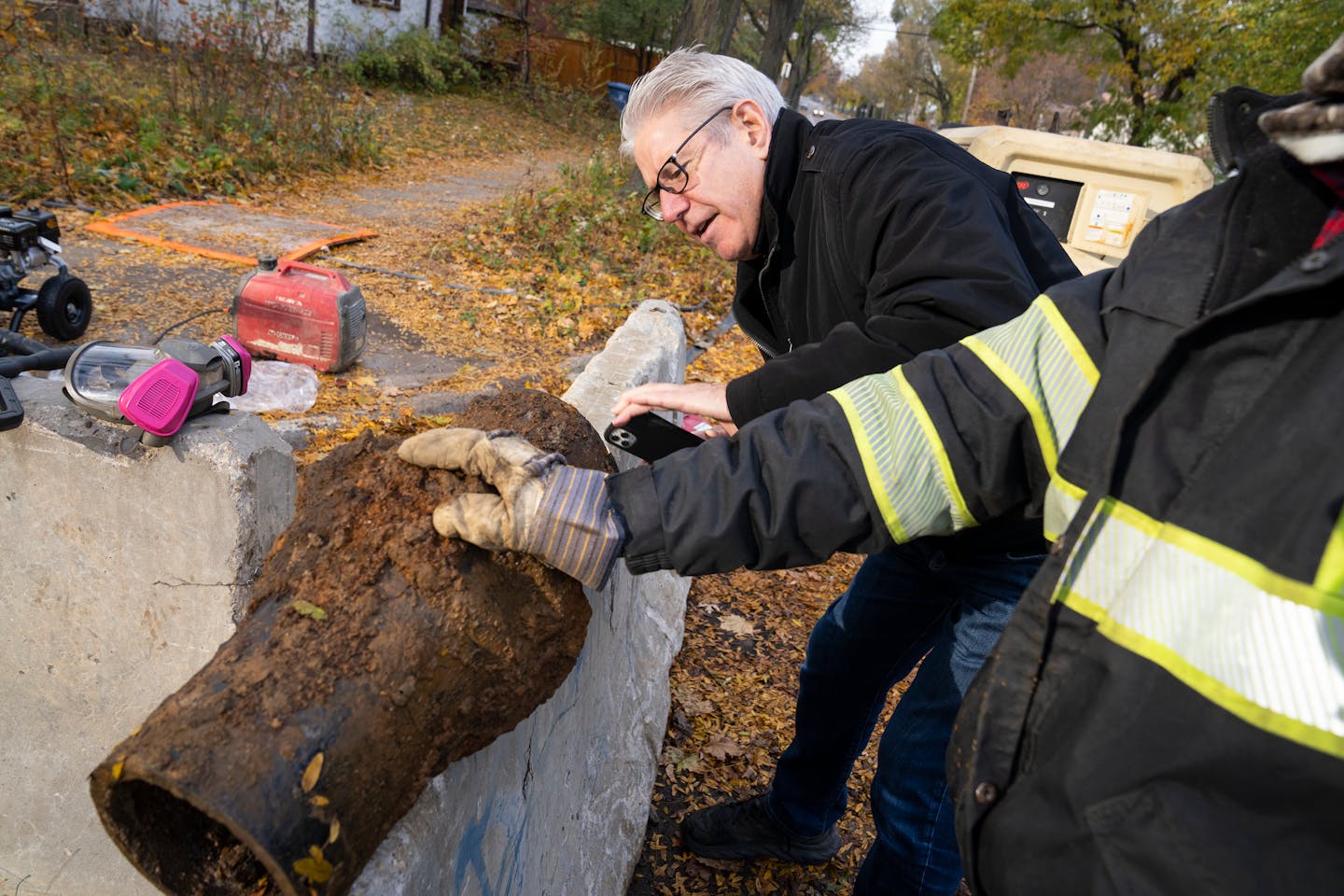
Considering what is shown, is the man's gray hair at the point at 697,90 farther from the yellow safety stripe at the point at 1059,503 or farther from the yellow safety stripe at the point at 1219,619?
the yellow safety stripe at the point at 1219,619

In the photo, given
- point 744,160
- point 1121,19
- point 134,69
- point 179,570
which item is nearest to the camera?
point 179,570

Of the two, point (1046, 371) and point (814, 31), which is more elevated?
point (814, 31)

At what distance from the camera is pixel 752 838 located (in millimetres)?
2797

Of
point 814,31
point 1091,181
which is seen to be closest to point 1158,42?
point 1091,181

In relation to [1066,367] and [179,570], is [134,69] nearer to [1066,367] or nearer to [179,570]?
[179,570]

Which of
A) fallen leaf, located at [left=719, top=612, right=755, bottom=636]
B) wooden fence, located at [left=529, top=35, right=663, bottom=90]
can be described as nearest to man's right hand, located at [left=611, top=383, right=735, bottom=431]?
fallen leaf, located at [left=719, top=612, right=755, bottom=636]

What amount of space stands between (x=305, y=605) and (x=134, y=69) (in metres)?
12.1

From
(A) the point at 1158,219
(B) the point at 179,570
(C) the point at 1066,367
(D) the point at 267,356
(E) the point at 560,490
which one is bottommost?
(D) the point at 267,356

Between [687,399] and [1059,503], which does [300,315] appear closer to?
[687,399]

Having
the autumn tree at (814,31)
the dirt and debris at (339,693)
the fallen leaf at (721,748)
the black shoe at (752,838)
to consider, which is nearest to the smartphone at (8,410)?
the dirt and debris at (339,693)

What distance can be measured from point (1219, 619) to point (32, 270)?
18.4 feet

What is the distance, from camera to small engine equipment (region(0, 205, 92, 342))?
4586 mm

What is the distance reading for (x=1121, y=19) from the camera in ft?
46.8

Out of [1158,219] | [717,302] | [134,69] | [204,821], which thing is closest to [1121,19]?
[717,302]
